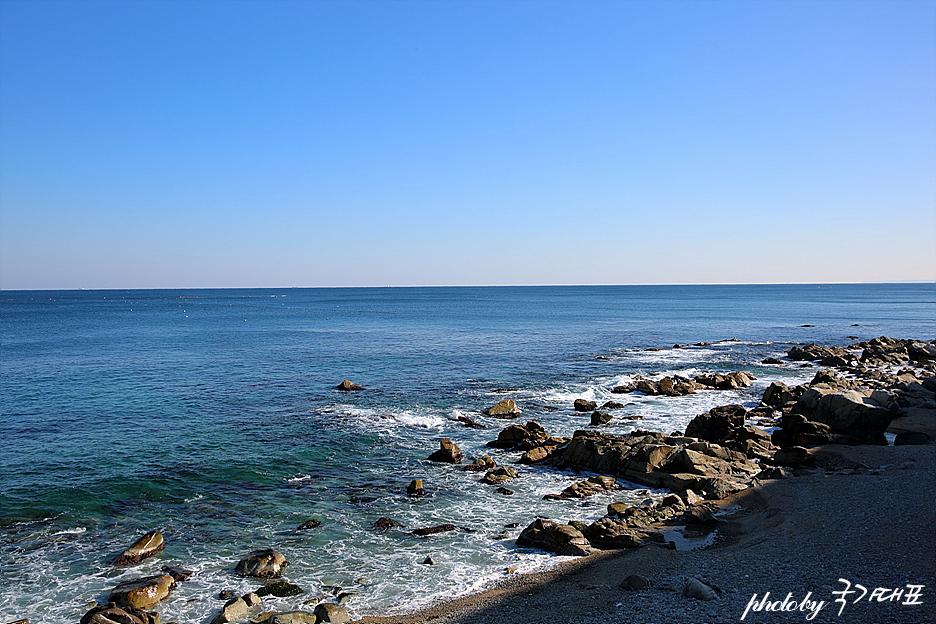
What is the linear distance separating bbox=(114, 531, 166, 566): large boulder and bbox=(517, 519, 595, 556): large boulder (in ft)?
37.7

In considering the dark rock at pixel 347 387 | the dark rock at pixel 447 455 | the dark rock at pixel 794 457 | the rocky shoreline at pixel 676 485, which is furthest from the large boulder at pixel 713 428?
the dark rock at pixel 347 387

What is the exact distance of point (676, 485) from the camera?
74.0 ft

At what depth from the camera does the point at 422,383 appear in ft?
151

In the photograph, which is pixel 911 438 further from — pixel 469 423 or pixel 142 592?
pixel 142 592

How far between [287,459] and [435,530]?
10.8 metres

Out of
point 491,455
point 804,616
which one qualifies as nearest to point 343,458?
point 491,455

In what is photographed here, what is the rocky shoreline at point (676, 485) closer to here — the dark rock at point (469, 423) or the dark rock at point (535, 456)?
the dark rock at point (535, 456)

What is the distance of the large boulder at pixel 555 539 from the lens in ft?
56.8

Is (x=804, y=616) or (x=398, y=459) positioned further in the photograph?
(x=398, y=459)

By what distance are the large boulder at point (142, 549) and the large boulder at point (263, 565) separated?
10.4 feet

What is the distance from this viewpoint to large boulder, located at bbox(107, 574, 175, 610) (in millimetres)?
14633

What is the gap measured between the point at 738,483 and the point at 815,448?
7707 millimetres

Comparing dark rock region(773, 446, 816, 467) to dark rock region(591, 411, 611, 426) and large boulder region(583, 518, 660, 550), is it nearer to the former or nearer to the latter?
dark rock region(591, 411, 611, 426)

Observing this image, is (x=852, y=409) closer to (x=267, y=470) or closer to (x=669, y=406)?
(x=669, y=406)
